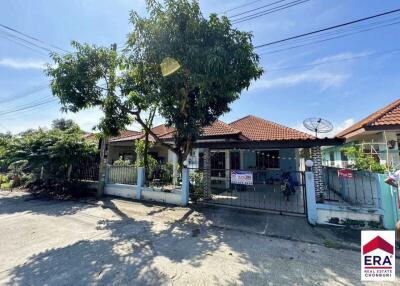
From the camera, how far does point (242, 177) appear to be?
302 inches

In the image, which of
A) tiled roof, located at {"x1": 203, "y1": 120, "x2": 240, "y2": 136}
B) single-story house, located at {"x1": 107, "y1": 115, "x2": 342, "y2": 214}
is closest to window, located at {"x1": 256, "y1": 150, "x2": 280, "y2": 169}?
single-story house, located at {"x1": 107, "y1": 115, "x2": 342, "y2": 214}

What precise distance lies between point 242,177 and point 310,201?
7.49 feet

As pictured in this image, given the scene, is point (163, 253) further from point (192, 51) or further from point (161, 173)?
point (161, 173)

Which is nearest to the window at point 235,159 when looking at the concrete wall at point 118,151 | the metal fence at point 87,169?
the metal fence at point 87,169

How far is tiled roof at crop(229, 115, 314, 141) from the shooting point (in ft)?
40.4

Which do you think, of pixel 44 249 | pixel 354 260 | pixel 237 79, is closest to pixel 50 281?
pixel 44 249

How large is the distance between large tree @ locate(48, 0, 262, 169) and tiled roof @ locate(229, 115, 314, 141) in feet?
16.1

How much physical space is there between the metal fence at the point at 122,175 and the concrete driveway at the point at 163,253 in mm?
3551

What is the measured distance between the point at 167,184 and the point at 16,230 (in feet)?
17.9

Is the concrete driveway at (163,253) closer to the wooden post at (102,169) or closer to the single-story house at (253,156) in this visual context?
the single-story house at (253,156)

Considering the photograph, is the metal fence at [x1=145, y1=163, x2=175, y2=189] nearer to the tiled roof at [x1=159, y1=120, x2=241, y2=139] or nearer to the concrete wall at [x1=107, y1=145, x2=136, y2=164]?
the tiled roof at [x1=159, y1=120, x2=241, y2=139]

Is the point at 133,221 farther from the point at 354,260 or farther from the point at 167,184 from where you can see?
the point at 354,260

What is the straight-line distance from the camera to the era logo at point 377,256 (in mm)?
3260

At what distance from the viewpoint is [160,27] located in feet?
21.1
